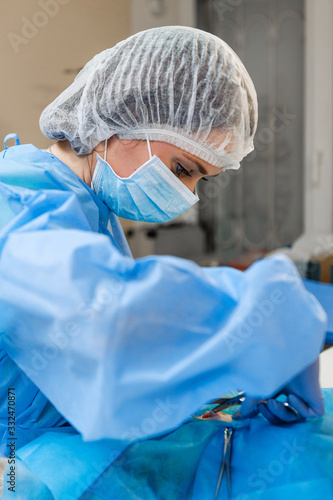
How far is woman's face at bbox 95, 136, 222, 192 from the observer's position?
1012mm

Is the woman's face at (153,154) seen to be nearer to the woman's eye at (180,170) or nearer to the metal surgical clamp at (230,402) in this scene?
the woman's eye at (180,170)

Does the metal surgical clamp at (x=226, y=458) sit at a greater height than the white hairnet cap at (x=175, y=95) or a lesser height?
lesser

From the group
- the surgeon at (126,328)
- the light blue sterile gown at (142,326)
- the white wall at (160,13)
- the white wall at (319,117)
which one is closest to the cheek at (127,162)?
the surgeon at (126,328)

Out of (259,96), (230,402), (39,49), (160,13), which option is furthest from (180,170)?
(160,13)

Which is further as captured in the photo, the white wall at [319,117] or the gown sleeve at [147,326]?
the white wall at [319,117]

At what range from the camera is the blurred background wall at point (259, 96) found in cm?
275

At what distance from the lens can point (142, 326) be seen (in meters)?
0.62

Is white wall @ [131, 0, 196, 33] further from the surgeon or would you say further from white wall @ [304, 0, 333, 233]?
the surgeon

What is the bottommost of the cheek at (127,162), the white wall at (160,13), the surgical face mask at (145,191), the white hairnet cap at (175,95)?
the white wall at (160,13)

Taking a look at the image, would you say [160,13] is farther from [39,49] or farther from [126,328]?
[126,328]

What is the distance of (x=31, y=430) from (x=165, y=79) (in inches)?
26.7

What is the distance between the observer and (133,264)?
0.66 m

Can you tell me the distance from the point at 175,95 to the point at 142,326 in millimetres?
505

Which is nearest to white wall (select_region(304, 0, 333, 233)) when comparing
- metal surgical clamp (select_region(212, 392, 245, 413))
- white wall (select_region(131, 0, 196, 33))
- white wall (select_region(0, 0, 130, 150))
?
white wall (select_region(131, 0, 196, 33))
